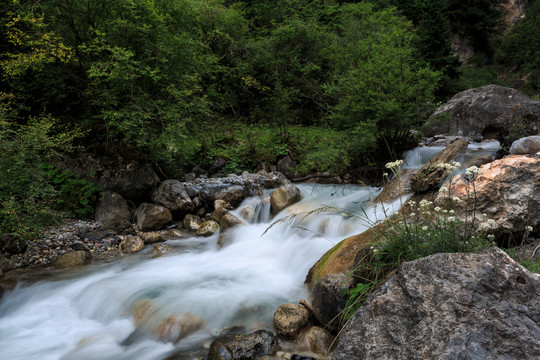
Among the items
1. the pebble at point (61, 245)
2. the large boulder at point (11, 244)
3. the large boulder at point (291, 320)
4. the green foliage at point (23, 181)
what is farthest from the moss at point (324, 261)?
the large boulder at point (11, 244)

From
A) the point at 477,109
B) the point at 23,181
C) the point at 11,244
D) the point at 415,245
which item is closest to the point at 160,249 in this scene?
the point at 11,244

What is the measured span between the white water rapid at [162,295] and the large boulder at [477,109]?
806 cm

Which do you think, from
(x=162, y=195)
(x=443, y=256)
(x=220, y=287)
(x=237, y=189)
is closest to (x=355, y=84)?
(x=237, y=189)

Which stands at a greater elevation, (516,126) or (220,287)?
(516,126)

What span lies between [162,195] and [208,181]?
4.64 ft

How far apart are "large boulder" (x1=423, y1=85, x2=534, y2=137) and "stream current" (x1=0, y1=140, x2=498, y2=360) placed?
26.1ft

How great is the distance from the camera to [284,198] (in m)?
8.36

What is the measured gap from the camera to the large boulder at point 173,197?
26.8 ft

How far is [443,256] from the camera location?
90.8 inches

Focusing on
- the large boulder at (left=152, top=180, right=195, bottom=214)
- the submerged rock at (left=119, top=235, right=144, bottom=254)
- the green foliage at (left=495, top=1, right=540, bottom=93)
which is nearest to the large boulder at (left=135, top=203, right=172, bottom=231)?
the large boulder at (left=152, top=180, right=195, bottom=214)

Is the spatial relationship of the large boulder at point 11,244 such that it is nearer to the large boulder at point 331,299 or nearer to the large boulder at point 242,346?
the large boulder at point 242,346

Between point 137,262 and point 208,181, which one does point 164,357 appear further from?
point 208,181

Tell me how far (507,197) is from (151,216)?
23.2ft

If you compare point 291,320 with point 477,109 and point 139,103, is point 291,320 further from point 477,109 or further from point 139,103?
point 477,109
